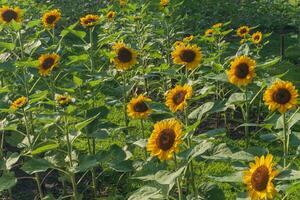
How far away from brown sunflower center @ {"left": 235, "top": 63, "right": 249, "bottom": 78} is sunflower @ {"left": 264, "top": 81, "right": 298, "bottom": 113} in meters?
0.41

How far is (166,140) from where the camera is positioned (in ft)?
8.02

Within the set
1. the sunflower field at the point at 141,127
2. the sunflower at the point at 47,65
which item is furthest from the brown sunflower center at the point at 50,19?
the sunflower at the point at 47,65

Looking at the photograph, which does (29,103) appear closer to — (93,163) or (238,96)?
(93,163)

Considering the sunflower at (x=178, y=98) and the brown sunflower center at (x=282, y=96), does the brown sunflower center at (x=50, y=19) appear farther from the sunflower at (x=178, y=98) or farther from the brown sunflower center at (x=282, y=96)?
the brown sunflower center at (x=282, y=96)

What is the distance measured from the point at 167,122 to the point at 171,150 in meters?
0.16

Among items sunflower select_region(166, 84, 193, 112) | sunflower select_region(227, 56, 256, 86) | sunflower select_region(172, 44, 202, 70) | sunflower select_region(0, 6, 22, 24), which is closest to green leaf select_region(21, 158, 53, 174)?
sunflower select_region(166, 84, 193, 112)

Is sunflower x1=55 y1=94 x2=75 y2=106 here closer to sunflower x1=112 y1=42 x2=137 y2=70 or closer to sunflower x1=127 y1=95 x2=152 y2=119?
sunflower x1=127 y1=95 x2=152 y2=119

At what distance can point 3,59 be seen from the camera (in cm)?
381

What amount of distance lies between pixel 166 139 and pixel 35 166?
3.21 feet

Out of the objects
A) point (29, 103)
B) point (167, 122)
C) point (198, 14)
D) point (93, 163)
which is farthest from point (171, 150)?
point (198, 14)

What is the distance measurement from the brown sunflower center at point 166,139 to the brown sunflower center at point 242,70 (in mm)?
754

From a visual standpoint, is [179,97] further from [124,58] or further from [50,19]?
[50,19]

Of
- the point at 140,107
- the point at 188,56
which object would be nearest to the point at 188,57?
the point at 188,56

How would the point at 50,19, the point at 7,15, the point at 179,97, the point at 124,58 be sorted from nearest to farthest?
the point at 179,97
the point at 124,58
the point at 7,15
the point at 50,19
